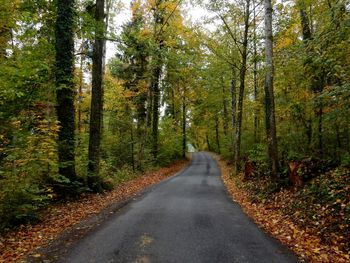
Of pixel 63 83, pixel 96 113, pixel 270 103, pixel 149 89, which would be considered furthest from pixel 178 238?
pixel 149 89

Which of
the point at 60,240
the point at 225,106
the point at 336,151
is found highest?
the point at 225,106

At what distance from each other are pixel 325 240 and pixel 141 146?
583 inches

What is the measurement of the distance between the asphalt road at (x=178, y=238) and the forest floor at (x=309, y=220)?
0.37 metres

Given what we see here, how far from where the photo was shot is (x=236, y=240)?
5.96m

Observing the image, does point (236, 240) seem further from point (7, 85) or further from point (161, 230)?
point (7, 85)

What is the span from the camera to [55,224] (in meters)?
7.40

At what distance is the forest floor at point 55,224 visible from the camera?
5.68 metres

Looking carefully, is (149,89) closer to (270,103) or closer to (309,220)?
(270,103)

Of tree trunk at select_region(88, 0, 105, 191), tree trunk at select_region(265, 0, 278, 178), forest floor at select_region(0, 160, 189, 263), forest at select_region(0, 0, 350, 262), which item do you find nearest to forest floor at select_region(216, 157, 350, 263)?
forest at select_region(0, 0, 350, 262)

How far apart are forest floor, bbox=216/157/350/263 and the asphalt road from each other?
0.37 metres

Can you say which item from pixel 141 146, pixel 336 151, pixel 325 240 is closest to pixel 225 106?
pixel 141 146

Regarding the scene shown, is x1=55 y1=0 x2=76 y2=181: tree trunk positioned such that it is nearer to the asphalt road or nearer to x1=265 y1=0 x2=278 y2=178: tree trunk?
the asphalt road

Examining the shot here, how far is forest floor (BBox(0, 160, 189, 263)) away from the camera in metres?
5.68

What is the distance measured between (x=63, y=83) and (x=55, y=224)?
4.88 metres
